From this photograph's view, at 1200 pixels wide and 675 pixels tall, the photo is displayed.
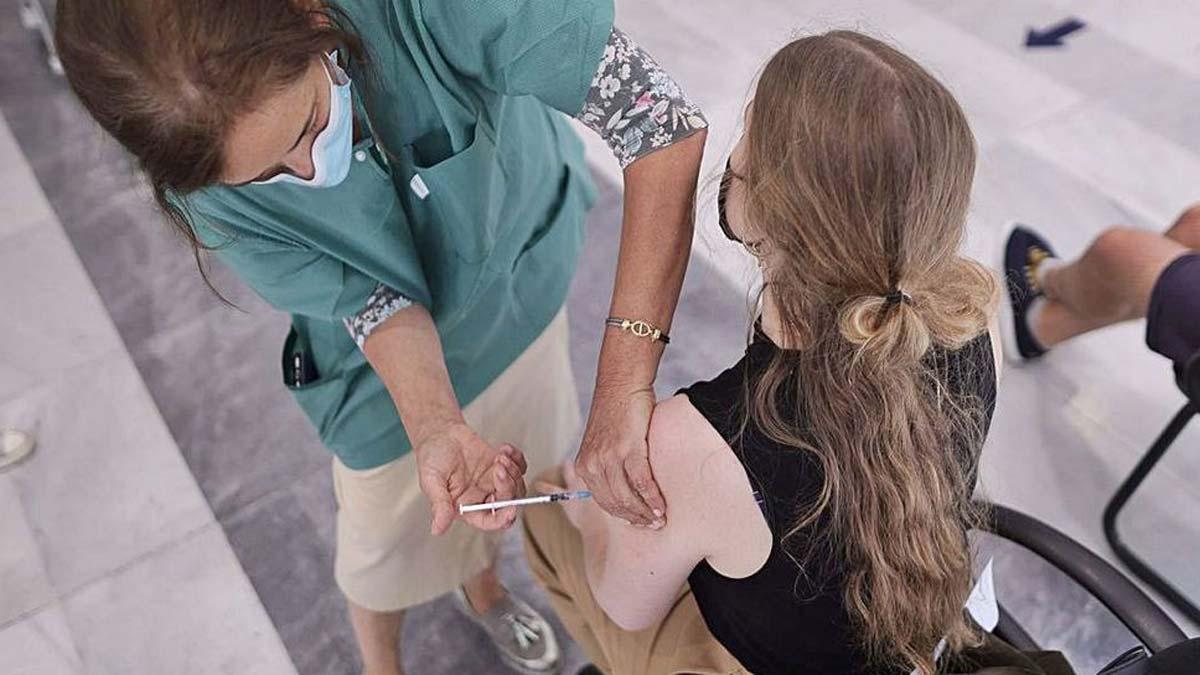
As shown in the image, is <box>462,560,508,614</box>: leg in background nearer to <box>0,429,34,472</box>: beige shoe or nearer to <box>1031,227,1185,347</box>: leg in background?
<box>0,429,34,472</box>: beige shoe

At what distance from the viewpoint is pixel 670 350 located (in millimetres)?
2408

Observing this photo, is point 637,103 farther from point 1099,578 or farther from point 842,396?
point 1099,578

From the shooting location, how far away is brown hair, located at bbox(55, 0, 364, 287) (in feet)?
2.91

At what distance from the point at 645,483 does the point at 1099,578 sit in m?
0.57

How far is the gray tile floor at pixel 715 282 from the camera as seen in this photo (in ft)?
6.77

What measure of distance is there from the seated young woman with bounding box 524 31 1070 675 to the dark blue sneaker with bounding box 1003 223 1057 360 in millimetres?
1267

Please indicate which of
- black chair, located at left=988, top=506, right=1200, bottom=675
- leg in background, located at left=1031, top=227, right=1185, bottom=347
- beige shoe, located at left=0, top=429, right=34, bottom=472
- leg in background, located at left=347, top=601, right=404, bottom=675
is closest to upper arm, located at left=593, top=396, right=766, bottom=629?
black chair, located at left=988, top=506, right=1200, bottom=675

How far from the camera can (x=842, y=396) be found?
3.38 ft

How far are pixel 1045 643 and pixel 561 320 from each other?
3.50ft

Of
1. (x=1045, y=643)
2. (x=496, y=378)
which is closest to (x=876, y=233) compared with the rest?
A: (x=496, y=378)

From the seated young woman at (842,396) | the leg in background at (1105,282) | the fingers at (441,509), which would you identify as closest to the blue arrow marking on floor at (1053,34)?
the leg in background at (1105,282)

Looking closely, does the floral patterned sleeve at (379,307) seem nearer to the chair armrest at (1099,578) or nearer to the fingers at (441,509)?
the fingers at (441,509)

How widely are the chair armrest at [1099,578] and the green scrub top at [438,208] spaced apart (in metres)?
0.68

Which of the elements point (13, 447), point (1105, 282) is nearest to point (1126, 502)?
point (1105, 282)
